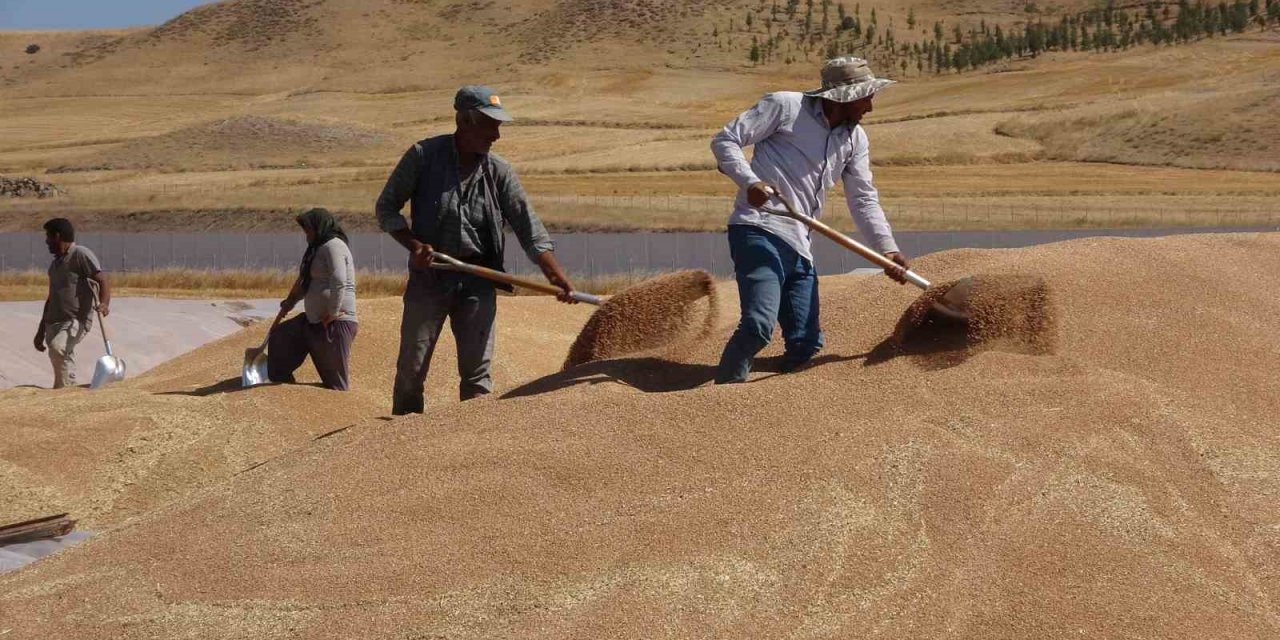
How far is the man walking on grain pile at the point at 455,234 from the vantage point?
22.8 ft

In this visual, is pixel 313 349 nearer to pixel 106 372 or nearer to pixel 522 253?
pixel 106 372

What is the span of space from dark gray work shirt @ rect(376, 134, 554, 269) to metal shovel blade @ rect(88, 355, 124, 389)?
5205 millimetres

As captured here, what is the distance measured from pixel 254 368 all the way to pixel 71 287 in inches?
86.5

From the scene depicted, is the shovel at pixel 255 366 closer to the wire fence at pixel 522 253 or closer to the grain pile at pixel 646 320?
the grain pile at pixel 646 320

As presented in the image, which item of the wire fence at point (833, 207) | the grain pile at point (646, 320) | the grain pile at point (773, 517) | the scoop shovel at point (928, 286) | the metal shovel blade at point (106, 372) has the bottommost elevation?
the wire fence at point (833, 207)

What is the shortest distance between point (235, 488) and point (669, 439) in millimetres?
1619

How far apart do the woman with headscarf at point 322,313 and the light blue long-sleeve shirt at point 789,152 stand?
322 cm

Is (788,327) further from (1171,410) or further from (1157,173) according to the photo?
(1157,173)

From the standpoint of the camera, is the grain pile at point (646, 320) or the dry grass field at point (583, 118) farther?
the dry grass field at point (583, 118)

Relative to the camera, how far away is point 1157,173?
4631 centimetres

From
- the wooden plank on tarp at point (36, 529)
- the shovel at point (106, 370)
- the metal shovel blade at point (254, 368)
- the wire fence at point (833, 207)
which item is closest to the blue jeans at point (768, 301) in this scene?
the wooden plank on tarp at point (36, 529)

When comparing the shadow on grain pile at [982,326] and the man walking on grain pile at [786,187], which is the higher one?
the man walking on grain pile at [786,187]

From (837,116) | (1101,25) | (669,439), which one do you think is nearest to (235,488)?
(669,439)

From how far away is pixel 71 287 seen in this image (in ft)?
37.0
